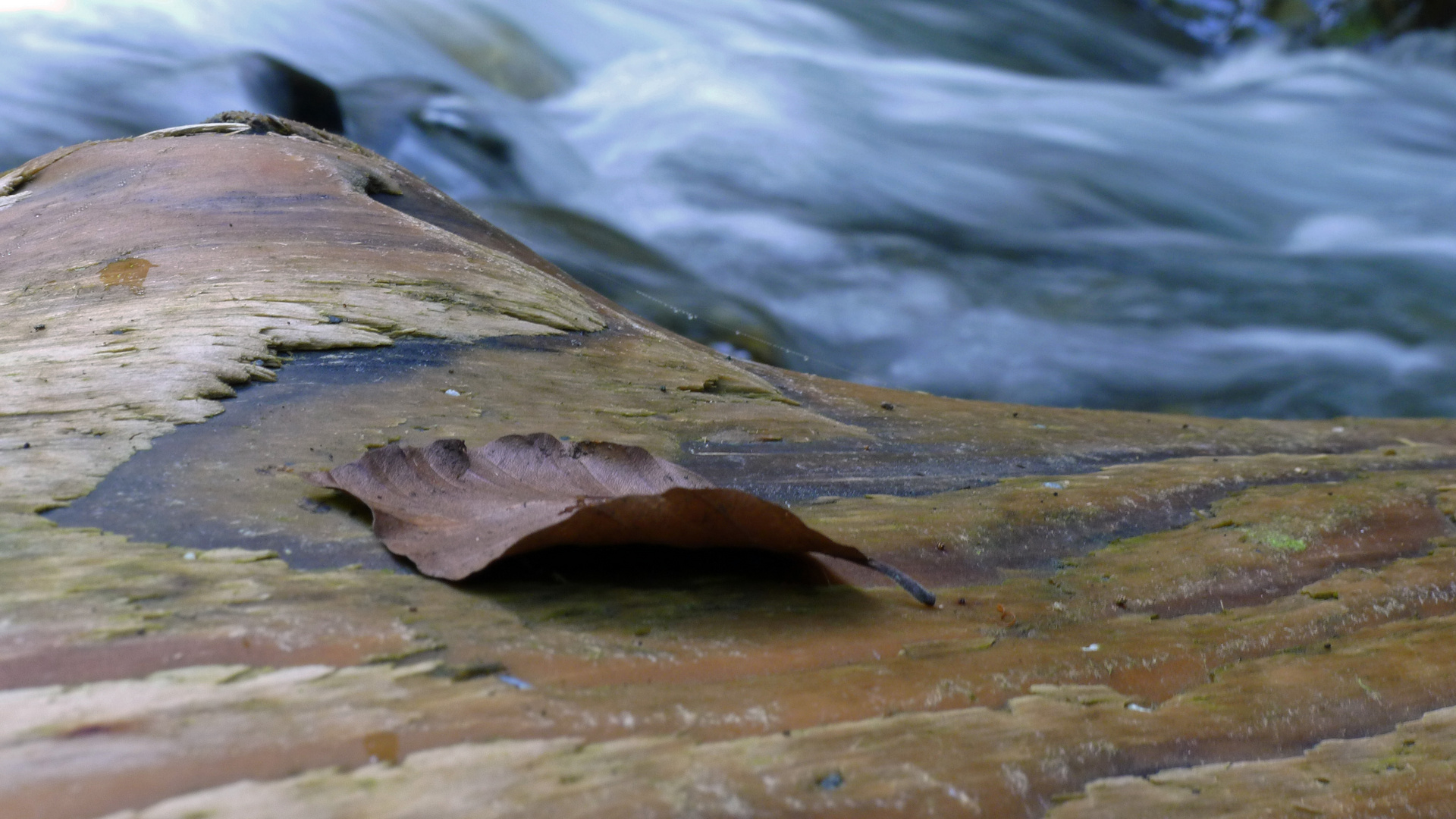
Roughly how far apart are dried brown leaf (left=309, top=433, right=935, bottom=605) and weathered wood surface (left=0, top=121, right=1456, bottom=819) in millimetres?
41

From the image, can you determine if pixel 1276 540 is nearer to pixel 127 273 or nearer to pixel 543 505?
pixel 543 505

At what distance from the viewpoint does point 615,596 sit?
3.61 ft

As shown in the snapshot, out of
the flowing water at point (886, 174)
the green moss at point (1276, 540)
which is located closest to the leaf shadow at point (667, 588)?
the green moss at point (1276, 540)

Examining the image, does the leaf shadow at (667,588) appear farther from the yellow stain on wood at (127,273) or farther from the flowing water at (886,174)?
the flowing water at (886,174)

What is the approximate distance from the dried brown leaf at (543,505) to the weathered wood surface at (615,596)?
0.14 ft

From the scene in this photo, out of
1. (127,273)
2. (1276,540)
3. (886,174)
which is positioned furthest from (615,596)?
(886,174)

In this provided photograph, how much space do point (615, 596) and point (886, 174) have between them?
757cm

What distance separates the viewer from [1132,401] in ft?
20.0

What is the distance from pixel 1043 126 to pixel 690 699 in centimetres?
926

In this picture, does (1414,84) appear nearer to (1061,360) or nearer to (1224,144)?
(1224,144)

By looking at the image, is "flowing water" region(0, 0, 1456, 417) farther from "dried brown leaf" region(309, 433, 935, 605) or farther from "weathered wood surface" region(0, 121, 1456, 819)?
"dried brown leaf" region(309, 433, 935, 605)

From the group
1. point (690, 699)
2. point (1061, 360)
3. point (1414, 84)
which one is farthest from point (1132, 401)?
point (1414, 84)

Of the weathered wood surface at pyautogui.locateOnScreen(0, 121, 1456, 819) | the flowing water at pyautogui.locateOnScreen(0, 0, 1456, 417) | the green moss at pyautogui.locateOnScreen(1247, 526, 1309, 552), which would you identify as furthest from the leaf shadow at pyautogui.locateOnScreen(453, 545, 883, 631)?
the flowing water at pyautogui.locateOnScreen(0, 0, 1456, 417)

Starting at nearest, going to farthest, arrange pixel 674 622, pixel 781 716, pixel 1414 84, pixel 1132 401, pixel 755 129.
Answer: pixel 781 716
pixel 674 622
pixel 1132 401
pixel 755 129
pixel 1414 84
